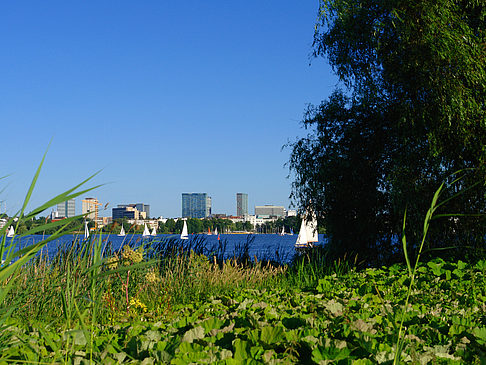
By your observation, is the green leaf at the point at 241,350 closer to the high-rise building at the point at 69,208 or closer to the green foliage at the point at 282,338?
the green foliage at the point at 282,338

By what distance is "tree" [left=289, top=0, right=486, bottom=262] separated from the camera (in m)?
8.68

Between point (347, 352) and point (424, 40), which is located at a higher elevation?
point (424, 40)

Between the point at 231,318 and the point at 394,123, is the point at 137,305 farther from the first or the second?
the point at 394,123

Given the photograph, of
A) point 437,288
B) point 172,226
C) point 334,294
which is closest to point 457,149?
point 437,288

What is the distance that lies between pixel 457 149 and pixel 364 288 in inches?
201

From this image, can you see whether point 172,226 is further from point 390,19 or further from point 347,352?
point 347,352

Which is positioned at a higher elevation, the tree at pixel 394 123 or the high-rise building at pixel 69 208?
the tree at pixel 394 123

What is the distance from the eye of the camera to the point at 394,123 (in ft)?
31.8

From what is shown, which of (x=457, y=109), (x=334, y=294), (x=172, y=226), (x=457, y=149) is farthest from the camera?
(x=172, y=226)

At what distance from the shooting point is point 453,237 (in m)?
9.52

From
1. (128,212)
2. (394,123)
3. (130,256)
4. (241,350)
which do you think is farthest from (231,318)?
(394,123)

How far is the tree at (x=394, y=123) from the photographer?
868cm

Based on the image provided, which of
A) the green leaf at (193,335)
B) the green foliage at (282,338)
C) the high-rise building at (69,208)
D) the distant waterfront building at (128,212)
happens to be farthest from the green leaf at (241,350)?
the distant waterfront building at (128,212)

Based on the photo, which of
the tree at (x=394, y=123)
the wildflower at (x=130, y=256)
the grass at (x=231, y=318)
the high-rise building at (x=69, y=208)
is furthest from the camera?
the tree at (x=394, y=123)
